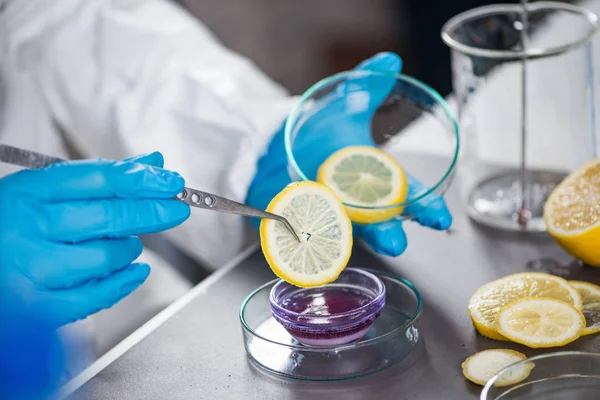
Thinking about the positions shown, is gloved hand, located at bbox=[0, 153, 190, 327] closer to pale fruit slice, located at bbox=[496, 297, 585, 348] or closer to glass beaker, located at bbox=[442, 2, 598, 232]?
pale fruit slice, located at bbox=[496, 297, 585, 348]

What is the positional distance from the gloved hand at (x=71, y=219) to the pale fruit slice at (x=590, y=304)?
0.47 metres

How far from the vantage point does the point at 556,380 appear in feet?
2.55

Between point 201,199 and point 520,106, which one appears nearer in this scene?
point 201,199

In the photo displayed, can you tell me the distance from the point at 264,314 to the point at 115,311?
0.44 m

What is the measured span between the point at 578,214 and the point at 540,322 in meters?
0.22

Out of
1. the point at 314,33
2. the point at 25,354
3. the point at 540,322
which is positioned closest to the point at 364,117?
the point at 540,322

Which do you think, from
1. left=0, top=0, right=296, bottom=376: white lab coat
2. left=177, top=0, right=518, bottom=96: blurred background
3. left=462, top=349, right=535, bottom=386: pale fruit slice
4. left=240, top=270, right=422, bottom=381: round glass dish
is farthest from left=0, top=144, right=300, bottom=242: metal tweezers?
left=177, top=0, right=518, bottom=96: blurred background

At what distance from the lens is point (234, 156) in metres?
1.38

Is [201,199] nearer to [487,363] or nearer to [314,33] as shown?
[487,363]

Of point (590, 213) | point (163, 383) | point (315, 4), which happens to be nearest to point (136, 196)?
point (163, 383)

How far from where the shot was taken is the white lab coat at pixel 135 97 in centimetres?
138

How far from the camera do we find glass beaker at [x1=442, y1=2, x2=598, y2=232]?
1.13 m

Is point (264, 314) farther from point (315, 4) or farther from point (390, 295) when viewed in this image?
point (315, 4)

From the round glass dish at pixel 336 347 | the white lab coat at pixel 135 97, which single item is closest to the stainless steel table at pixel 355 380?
the round glass dish at pixel 336 347
